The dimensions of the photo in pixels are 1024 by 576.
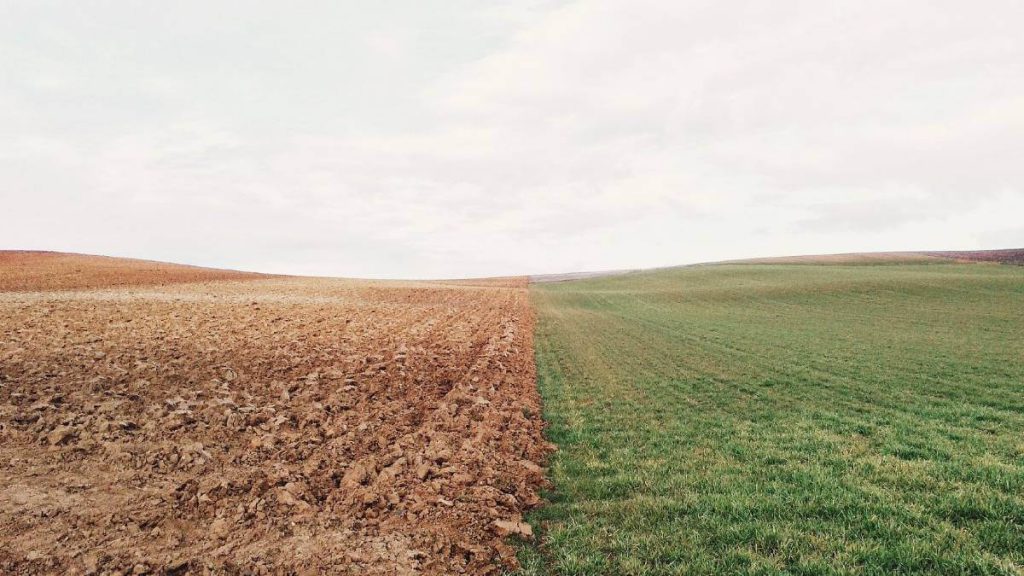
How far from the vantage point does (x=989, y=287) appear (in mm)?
42250

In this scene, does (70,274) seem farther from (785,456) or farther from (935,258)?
(935,258)

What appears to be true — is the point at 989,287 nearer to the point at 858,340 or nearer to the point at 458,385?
the point at 858,340

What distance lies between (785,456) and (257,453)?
29.8ft

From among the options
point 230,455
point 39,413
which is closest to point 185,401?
point 39,413

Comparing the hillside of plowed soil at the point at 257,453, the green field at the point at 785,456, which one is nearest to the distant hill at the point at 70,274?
the hillside of plowed soil at the point at 257,453

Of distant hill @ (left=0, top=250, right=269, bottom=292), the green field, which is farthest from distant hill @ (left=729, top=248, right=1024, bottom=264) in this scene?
distant hill @ (left=0, top=250, right=269, bottom=292)

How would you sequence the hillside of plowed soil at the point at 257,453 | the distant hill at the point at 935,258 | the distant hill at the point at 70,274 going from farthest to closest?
the distant hill at the point at 935,258 → the distant hill at the point at 70,274 → the hillside of plowed soil at the point at 257,453

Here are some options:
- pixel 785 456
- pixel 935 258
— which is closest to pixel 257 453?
pixel 785 456

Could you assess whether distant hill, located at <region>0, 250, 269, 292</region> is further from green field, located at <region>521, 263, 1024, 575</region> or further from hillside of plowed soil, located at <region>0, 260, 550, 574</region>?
green field, located at <region>521, 263, 1024, 575</region>

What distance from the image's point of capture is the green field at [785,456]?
5.62m

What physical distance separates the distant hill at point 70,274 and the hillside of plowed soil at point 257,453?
95.1 ft

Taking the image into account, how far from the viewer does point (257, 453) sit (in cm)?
906

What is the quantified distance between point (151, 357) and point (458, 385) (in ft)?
29.4

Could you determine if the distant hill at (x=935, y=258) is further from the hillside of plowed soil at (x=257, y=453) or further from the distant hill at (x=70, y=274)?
the distant hill at (x=70, y=274)
